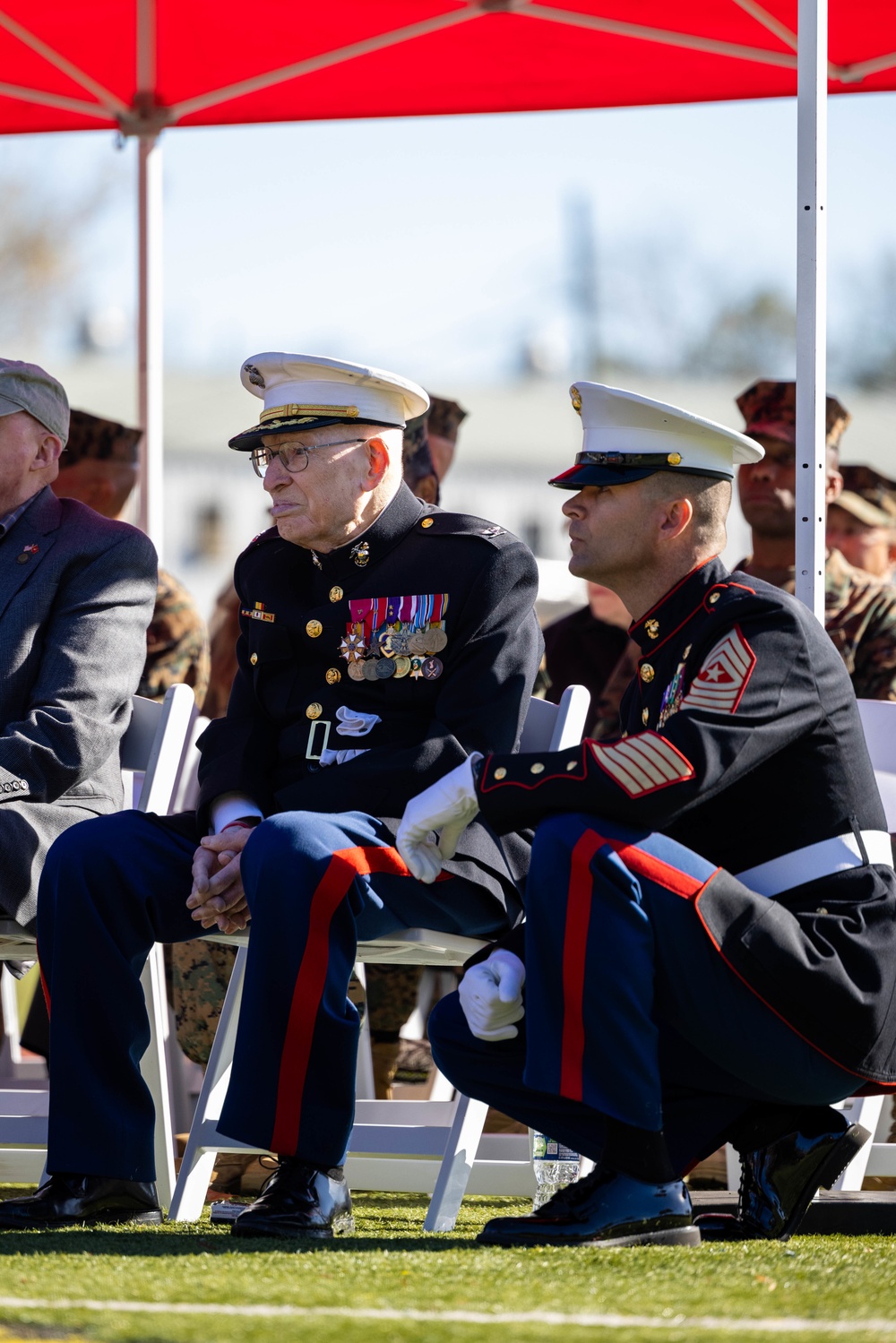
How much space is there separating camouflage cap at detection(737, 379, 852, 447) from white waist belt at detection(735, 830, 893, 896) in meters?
2.76

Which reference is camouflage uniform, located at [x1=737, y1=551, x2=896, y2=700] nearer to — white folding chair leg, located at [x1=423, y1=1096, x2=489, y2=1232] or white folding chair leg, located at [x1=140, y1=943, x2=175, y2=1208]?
white folding chair leg, located at [x1=423, y1=1096, x2=489, y2=1232]

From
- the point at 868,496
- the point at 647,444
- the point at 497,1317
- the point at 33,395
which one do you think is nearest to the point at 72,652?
the point at 33,395

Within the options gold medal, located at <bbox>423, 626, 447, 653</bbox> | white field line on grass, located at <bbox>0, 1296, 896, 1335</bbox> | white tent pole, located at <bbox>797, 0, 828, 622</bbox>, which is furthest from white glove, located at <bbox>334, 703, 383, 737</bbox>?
white field line on grass, located at <bbox>0, 1296, 896, 1335</bbox>

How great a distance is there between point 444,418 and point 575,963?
3.52 metres

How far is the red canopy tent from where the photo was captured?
5.71 metres

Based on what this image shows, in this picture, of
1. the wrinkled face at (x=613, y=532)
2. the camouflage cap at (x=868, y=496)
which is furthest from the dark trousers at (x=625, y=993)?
the camouflage cap at (x=868, y=496)

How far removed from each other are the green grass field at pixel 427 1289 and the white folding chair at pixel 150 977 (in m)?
0.69

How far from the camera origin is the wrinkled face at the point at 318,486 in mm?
3531

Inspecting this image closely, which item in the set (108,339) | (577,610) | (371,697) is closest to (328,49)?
(577,610)

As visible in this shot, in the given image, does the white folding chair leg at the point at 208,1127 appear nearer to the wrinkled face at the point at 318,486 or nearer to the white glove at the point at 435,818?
the white glove at the point at 435,818

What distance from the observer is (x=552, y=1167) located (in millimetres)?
3590

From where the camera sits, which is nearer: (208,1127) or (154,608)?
(208,1127)

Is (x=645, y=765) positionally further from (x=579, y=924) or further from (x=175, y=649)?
(x=175, y=649)

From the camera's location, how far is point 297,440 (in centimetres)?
353
